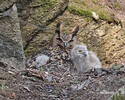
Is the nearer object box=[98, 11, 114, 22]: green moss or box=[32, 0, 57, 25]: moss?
box=[32, 0, 57, 25]: moss

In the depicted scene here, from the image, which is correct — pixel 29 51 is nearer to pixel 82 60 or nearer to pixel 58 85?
pixel 82 60

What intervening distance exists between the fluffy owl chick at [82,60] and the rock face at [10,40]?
5.30 ft

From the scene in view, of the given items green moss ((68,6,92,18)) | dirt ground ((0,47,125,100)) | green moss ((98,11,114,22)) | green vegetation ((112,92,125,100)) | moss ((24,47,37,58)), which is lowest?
moss ((24,47,37,58))

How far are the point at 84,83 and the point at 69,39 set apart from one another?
3898 millimetres

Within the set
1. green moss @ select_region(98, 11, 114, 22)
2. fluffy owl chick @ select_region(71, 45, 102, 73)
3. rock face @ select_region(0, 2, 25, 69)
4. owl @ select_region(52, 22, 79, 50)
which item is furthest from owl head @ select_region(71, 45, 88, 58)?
green moss @ select_region(98, 11, 114, 22)

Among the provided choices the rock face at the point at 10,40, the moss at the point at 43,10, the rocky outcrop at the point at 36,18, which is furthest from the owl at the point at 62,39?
the rock face at the point at 10,40

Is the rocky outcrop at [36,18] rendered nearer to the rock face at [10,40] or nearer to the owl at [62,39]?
the owl at [62,39]

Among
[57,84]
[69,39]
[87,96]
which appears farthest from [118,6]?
[87,96]

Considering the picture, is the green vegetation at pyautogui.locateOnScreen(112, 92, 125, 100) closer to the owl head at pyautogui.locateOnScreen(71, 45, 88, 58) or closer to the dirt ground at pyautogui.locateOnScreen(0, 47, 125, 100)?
the dirt ground at pyautogui.locateOnScreen(0, 47, 125, 100)

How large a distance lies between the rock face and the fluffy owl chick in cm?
162

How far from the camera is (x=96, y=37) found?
11273mm

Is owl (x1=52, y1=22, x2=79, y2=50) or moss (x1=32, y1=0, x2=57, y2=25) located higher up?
moss (x1=32, y1=0, x2=57, y2=25)

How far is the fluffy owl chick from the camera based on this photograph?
862cm

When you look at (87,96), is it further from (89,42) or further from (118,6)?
(118,6)
